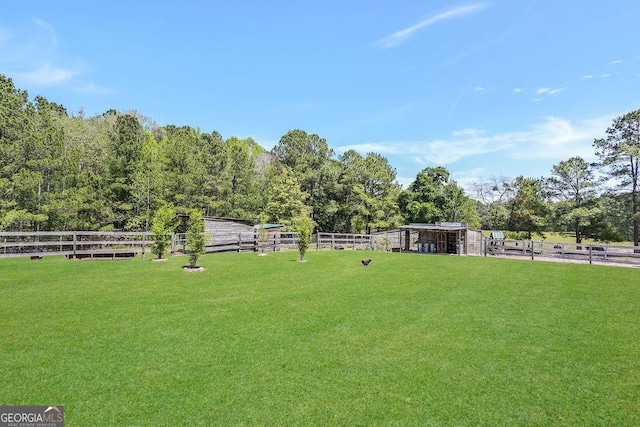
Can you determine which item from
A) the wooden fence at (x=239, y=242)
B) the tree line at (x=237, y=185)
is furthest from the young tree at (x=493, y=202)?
the wooden fence at (x=239, y=242)

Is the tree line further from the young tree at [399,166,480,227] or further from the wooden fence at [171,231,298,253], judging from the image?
the wooden fence at [171,231,298,253]

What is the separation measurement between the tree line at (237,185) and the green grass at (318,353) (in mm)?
12792

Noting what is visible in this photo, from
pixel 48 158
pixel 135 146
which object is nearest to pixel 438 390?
pixel 48 158

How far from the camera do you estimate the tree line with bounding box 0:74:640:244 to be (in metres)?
19.4

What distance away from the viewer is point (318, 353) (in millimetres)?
4902

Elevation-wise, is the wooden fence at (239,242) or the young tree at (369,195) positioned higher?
the young tree at (369,195)

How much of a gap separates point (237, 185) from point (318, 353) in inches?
1200

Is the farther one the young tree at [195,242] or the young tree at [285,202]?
the young tree at [285,202]

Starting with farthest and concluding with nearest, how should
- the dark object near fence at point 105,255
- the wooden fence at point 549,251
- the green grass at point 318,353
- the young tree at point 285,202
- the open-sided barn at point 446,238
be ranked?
1. the young tree at point 285,202
2. the open-sided barn at point 446,238
3. the wooden fence at point 549,251
4. the dark object near fence at point 105,255
5. the green grass at point 318,353

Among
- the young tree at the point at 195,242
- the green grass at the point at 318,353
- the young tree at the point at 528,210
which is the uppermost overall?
the young tree at the point at 528,210

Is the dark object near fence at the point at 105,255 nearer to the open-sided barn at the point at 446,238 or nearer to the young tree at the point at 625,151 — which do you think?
the open-sided barn at the point at 446,238

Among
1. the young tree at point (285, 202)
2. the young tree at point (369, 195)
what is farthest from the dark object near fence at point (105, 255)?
the young tree at point (369, 195)

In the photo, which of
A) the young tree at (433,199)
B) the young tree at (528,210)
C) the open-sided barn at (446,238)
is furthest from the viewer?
the young tree at (433,199)

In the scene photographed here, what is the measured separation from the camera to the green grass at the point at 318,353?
3.52 m
